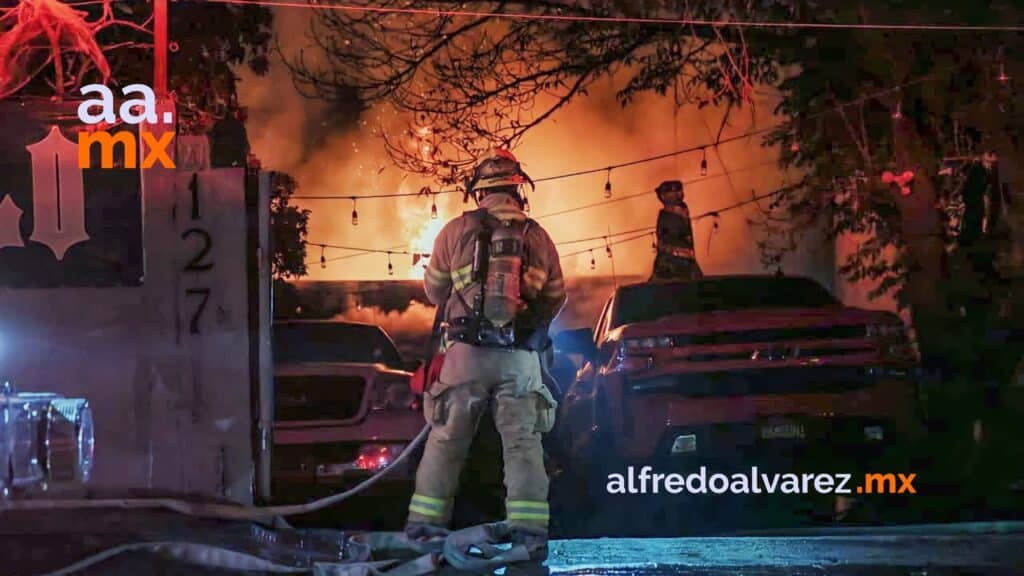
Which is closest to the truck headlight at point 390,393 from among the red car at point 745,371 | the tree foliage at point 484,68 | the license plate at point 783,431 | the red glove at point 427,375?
the red glove at point 427,375

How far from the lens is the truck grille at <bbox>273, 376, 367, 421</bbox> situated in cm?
611

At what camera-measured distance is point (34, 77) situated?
6.14 metres

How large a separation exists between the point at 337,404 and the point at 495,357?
872mm

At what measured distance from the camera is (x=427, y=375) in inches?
234

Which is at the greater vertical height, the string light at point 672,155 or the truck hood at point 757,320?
the string light at point 672,155

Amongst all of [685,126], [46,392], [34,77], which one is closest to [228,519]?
[46,392]

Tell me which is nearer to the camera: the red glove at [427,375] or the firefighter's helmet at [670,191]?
the red glove at [427,375]

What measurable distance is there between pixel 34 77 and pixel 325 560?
9.36 ft

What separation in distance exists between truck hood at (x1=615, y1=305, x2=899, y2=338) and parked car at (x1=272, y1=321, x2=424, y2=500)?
46.9 inches

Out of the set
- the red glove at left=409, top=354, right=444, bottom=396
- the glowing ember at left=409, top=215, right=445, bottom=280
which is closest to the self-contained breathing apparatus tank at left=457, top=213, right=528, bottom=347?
the red glove at left=409, top=354, right=444, bottom=396

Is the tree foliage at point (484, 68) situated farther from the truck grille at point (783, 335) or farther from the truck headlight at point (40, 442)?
the truck headlight at point (40, 442)

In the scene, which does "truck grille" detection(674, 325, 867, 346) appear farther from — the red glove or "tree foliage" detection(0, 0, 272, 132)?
"tree foliage" detection(0, 0, 272, 132)

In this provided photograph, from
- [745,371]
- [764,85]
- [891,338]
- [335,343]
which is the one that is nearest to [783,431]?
[745,371]

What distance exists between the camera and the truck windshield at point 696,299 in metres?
6.08
